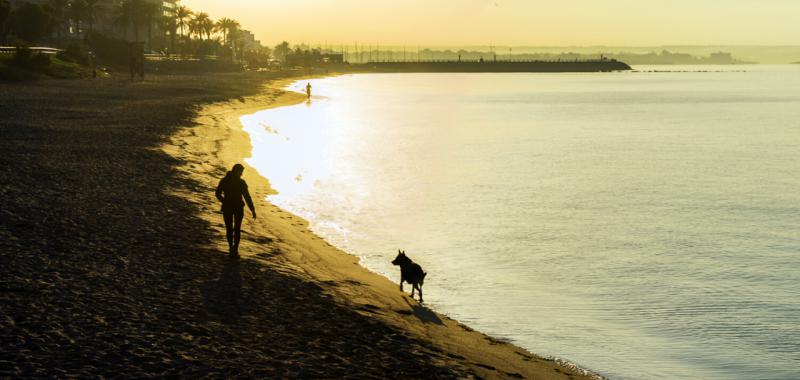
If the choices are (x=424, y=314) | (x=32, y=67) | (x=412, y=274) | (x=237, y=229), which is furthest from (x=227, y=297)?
(x=32, y=67)

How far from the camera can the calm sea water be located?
16188 mm

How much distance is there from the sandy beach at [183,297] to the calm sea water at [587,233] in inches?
88.7

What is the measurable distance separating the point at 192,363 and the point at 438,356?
147 inches

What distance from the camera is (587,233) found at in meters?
27.1

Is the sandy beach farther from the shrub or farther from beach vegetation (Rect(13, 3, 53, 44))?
beach vegetation (Rect(13, 3, 53, 44))

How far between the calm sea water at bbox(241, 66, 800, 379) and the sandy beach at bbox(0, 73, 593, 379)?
2.25 metres

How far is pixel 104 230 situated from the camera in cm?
1741

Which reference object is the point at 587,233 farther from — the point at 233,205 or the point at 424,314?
the point at 233,205

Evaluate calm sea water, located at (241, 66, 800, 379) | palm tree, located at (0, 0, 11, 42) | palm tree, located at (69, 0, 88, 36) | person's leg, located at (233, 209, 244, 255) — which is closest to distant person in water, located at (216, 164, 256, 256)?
person's leg, located at (233, 209, 244, 255)

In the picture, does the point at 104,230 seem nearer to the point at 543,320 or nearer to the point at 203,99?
the point at 543,320

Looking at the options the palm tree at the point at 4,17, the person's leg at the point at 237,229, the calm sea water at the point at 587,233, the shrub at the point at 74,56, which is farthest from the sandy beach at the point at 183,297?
the palm tree at the point at 4,17

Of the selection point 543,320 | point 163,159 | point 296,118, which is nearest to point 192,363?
point 543,320

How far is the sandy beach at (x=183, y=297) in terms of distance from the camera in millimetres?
10398

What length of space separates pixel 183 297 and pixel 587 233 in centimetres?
1716
